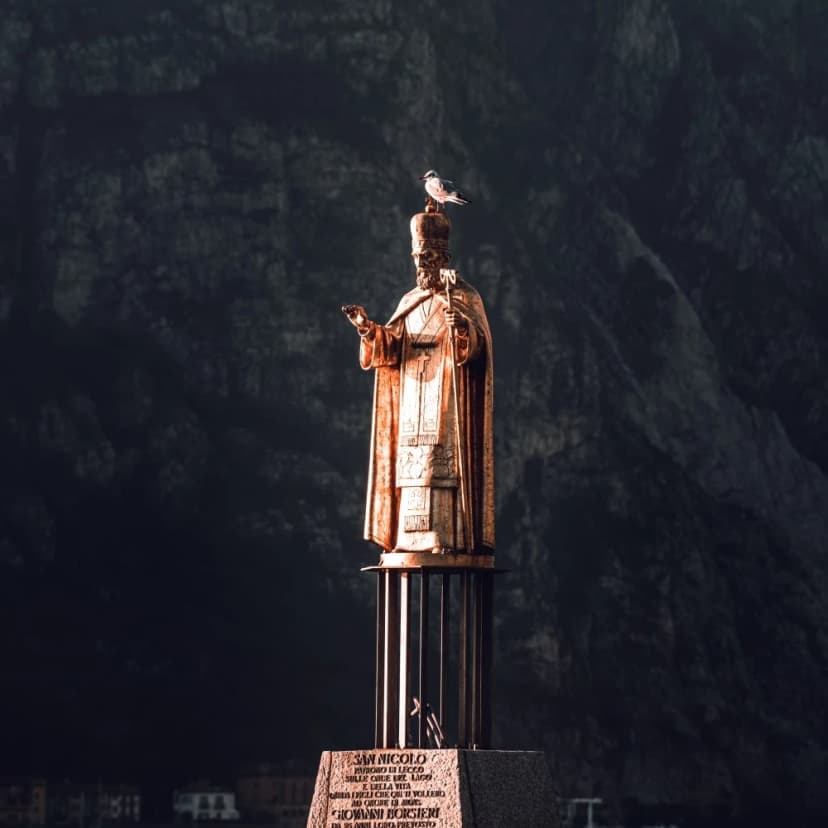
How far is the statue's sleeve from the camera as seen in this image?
2803 cm

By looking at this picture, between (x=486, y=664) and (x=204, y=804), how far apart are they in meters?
96.9

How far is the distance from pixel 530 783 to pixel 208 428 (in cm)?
10351

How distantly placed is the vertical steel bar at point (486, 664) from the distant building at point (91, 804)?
94.9 m

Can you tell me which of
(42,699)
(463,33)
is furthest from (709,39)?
(42,699)

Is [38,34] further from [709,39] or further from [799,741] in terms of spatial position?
[799,741]

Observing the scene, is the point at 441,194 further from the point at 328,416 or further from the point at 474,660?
the point at 328,416

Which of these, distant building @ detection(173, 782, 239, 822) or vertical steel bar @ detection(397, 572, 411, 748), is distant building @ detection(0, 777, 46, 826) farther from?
vertical steel bar @ detection(397, 572, 411, 748)

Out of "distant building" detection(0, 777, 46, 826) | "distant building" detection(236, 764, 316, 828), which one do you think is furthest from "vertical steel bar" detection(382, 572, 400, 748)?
"distant building" detection(0, 777, 46, 826)

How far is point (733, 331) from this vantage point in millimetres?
139625

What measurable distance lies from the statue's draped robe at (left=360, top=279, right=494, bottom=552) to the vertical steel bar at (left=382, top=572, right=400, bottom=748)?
0.46 metres

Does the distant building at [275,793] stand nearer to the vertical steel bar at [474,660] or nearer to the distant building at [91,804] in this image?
the distant building at [91,804]

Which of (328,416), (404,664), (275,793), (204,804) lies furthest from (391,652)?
(328,416)

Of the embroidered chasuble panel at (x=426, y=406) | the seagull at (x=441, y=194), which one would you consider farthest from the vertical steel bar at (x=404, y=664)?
the seagull at (x=441, y=194)

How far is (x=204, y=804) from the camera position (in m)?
123
